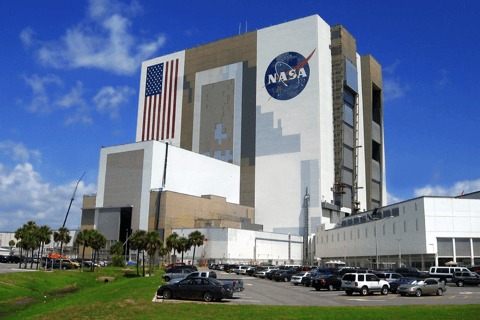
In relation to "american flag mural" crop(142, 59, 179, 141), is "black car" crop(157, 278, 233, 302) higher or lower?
lower

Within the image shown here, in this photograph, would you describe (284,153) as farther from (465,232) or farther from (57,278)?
(57,278)

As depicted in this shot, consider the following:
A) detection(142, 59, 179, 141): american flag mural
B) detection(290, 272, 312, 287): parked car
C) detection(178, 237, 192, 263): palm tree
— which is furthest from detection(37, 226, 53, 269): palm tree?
detection(142, 59, 179, 141): american flag mural

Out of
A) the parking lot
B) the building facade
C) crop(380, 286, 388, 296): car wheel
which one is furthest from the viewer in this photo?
the building facade

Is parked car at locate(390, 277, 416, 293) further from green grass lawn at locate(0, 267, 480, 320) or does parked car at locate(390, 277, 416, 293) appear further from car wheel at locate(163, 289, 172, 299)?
car wheel at locate(163, 289, 172, 299)

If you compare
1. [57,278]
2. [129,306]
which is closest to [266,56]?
Answer: [57,278]

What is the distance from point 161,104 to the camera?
5891 inches

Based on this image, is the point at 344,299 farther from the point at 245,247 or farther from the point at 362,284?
the point at 245,247

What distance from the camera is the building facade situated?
119562mm

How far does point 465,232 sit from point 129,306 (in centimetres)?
5918

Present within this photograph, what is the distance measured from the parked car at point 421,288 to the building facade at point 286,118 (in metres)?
74.8

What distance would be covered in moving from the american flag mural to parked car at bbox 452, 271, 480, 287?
10702cm

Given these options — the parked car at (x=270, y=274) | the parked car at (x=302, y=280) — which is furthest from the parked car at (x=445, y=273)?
the parked car at (x=270, y=274)

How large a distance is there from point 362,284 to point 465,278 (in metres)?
18.1

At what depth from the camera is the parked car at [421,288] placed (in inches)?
→ 1555
